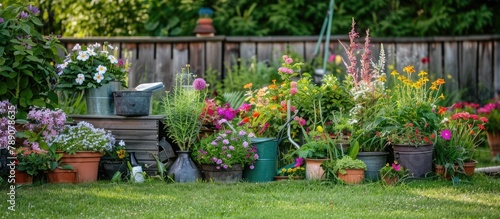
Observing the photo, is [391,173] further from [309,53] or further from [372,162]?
[309,53]

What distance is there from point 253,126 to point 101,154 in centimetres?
137

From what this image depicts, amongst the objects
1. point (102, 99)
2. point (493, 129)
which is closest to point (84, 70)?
point (102, 99)

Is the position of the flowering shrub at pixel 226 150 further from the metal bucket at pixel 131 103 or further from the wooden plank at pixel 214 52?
the wooden plank at pixel 214 52

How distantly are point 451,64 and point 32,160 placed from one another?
6382 millimetres

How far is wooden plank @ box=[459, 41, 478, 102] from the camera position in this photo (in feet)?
35.1

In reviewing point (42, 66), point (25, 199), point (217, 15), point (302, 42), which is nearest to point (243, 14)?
point (217, 15)

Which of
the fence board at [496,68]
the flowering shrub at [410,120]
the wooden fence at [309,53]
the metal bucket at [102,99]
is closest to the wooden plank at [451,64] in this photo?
the wooden fence at [309,53]

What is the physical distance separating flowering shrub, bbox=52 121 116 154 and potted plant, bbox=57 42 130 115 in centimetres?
40

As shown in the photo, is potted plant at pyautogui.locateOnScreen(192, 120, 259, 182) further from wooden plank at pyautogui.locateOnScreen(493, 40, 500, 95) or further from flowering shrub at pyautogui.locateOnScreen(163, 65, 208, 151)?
wooden plank at pyautogui.locateOnScreen(493, 40, 500, 95)

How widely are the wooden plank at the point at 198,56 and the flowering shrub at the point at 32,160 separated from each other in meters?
4.46

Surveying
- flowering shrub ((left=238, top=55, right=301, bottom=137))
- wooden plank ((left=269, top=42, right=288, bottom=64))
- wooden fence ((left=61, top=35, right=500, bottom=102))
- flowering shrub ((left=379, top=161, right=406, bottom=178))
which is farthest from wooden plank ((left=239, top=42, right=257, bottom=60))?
flowering shrub ((left=379, top=161, right=406, bottom=178))

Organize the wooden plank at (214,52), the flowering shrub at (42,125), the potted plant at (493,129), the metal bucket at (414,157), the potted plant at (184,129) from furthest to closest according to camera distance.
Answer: the wooden plank at (214,52) < the potted plant at (493,129) < the potted plant at (184,129) < the metal bucket at (414,157) < the flowering shrub at (42,125)

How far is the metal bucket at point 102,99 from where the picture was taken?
6977 mm

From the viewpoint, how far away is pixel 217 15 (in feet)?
42.4
